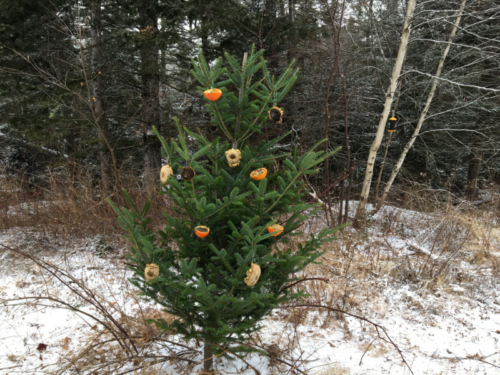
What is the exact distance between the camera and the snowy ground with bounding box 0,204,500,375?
2.52m

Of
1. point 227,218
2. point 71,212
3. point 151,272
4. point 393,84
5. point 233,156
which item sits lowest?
point 71,212

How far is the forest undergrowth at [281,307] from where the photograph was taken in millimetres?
2482

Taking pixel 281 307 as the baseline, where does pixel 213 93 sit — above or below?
above

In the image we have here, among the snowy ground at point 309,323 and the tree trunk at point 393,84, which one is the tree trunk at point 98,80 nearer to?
the snowy ground at point 309,323

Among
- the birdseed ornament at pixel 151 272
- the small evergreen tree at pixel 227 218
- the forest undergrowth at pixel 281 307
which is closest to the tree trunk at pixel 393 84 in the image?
the forest undergrowth at pixel 281 307

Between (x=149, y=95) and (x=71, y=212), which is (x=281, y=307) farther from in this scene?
(x=149, y=95)

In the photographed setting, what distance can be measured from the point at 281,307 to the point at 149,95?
19.6 ft

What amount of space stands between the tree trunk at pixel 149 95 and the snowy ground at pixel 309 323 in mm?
2689

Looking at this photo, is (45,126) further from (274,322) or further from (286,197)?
(286,197)

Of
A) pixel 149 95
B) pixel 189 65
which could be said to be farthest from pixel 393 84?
pixel 189 65

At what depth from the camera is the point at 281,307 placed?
2.20 meters

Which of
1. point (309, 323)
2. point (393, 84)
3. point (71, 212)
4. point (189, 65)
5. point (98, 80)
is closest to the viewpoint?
point (309, 323)

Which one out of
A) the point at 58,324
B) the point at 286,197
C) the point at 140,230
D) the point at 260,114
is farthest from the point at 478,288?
the point at 58,324

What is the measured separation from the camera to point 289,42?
280 inches
